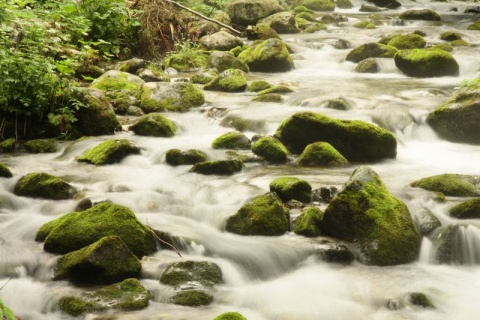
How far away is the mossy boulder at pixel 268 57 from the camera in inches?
526

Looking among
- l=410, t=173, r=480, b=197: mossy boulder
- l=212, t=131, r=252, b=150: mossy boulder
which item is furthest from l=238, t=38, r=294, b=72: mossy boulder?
l=410, t=173, r=480, b=197: mossy boulder

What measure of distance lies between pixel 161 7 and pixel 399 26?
9.95 m

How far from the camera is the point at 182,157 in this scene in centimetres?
728

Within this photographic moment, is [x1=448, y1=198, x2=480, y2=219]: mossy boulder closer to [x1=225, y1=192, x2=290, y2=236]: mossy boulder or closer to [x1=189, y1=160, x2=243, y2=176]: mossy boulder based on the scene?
[x1=225, y1=192, x2=290, y2=236]: mossy boulder

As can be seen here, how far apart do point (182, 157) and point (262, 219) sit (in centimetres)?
233

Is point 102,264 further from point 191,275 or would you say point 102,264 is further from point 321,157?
point 321,157

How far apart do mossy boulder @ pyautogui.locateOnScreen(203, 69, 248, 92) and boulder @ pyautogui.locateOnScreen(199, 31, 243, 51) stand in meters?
3.72

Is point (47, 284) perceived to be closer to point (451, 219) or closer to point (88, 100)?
point (451, 219)

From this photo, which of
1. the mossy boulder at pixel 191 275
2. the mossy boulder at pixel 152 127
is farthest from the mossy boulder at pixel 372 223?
the mossy boulder at pixel 152 127

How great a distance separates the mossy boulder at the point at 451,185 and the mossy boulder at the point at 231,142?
255cm

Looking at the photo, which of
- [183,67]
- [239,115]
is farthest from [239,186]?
[183,67]

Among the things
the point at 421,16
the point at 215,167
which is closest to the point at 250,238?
the point at 215,167

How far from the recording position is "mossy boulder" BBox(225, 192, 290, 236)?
5.20 meters

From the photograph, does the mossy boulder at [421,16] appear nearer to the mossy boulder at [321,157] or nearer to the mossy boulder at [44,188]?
the mossy boulder at [321,157]
